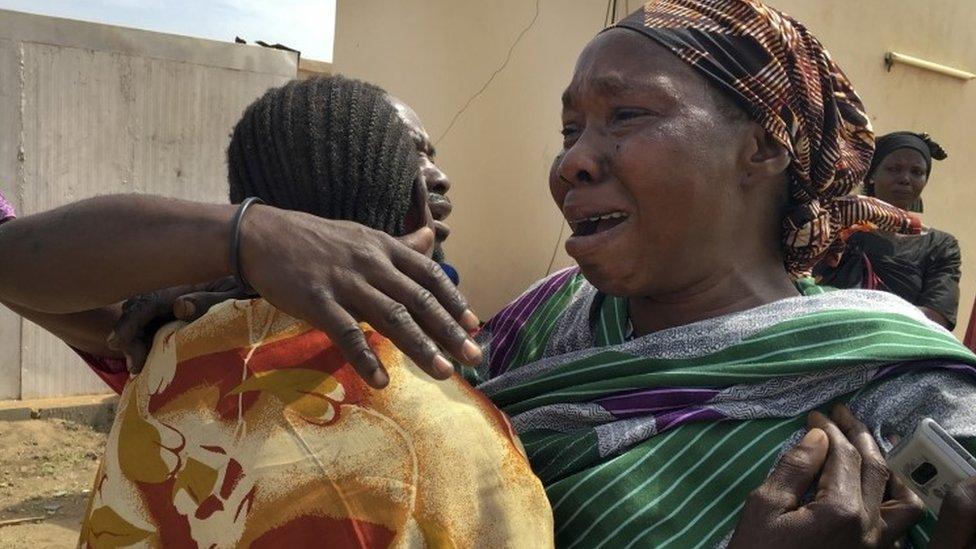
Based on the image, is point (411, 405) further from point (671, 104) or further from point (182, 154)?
point (182, 154)

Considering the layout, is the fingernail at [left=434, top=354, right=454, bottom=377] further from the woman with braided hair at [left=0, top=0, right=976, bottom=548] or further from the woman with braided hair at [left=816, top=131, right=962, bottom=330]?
the woman with braided hair at [left=816, top=131, right=962, bottom=330]

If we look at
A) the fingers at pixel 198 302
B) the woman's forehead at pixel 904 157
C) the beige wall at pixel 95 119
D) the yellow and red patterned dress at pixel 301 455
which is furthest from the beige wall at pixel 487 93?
the yellow and red patterned dress at pixel 301 455

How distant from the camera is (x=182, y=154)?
283 inches

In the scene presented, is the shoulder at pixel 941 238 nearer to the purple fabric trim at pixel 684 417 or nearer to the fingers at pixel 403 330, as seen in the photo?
the purple fabric trim at pixel 684 417

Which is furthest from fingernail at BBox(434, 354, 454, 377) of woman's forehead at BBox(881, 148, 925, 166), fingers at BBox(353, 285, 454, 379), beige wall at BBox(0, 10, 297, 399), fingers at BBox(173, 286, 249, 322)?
beige wall at BBox(0, 10, 297, 399)

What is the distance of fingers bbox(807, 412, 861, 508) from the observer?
130 centimetres

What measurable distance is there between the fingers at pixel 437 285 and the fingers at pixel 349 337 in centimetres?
10

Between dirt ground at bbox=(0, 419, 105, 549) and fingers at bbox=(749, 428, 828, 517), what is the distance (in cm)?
479

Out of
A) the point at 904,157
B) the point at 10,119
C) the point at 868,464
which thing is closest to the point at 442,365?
the point at 868,464

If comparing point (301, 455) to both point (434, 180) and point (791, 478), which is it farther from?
point (434, 180)

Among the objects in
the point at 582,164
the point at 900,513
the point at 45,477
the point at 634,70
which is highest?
the point at 634,70

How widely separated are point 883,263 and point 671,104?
393 cm

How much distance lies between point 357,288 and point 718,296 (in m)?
0.87

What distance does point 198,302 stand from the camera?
1355 millimetres
